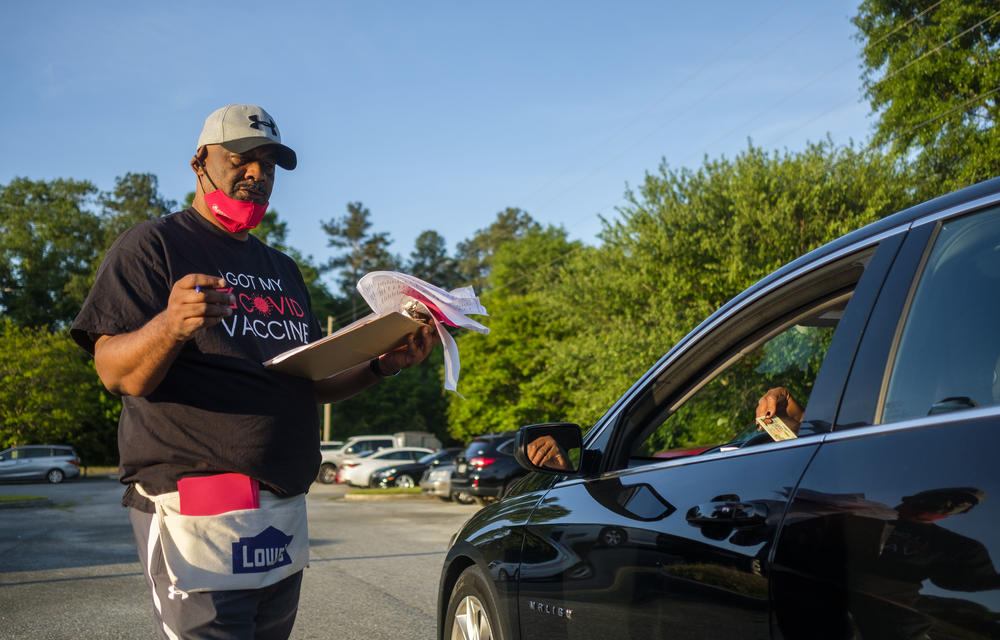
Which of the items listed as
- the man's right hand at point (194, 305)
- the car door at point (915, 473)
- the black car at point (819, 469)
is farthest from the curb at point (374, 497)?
the car door at point (915, 473)

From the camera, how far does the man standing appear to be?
2.31m

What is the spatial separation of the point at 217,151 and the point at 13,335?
162 ft

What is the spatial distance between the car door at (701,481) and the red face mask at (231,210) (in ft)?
4.22

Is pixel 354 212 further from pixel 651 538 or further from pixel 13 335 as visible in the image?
pixel 651 538

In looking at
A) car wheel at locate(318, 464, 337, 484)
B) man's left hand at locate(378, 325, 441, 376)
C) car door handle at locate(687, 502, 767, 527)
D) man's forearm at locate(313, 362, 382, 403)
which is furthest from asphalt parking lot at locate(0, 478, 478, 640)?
car wheel at locate(318, 464, 337, 484)

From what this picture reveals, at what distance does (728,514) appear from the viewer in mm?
1969

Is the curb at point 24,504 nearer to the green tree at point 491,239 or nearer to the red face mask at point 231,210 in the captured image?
the red face mask at point 231,210

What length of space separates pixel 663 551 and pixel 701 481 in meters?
0.20

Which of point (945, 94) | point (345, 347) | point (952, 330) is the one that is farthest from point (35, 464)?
point (952, 330)

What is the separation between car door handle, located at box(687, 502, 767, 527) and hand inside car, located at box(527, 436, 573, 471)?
804 millimetres

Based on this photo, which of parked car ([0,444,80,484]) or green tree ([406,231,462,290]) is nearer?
parked car ([0,444,80,484])

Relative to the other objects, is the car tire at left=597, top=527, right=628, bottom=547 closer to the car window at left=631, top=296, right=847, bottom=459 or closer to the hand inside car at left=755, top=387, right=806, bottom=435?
the car window at left=631, top=296, right=847, bottom=459

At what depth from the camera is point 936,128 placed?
846 inches

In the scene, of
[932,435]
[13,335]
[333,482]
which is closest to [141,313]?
[932,435]
